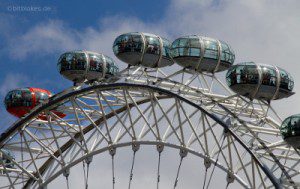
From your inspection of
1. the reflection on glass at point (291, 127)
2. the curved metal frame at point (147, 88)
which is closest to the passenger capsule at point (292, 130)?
the reflection on glass at point (291, 127)

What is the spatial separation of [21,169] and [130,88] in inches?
434

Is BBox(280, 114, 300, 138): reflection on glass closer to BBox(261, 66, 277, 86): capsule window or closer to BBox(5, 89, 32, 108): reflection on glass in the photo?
BBox(261, 66, 277, 86): capsule window

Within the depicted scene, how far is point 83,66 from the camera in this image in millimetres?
56500

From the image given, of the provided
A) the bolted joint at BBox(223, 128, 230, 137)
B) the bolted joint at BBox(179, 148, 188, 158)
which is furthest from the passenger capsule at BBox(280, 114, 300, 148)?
the bolted joint at BBox(179, 148, 188, 158)

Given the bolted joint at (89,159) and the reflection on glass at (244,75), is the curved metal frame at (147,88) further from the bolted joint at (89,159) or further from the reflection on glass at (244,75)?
the bolted joint at (89,159)

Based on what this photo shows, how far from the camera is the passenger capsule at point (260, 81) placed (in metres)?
49.2

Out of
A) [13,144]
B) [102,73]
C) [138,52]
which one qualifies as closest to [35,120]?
[13,144]

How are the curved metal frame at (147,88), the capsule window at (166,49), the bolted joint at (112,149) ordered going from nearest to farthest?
1. the curved metal frame at (147,88)
2. the capsule window at (166,49)
3. the bolted joint at (112,149)

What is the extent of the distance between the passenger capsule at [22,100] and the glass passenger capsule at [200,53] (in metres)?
13.6

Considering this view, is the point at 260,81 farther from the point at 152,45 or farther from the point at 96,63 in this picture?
the point at 96,63

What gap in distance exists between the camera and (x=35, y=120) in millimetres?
62000

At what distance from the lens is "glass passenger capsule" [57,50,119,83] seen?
56469 mm

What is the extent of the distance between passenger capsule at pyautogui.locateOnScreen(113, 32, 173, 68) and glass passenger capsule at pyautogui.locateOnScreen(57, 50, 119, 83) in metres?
2.29

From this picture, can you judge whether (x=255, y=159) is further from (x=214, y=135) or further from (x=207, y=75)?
(x=207, y=75)
